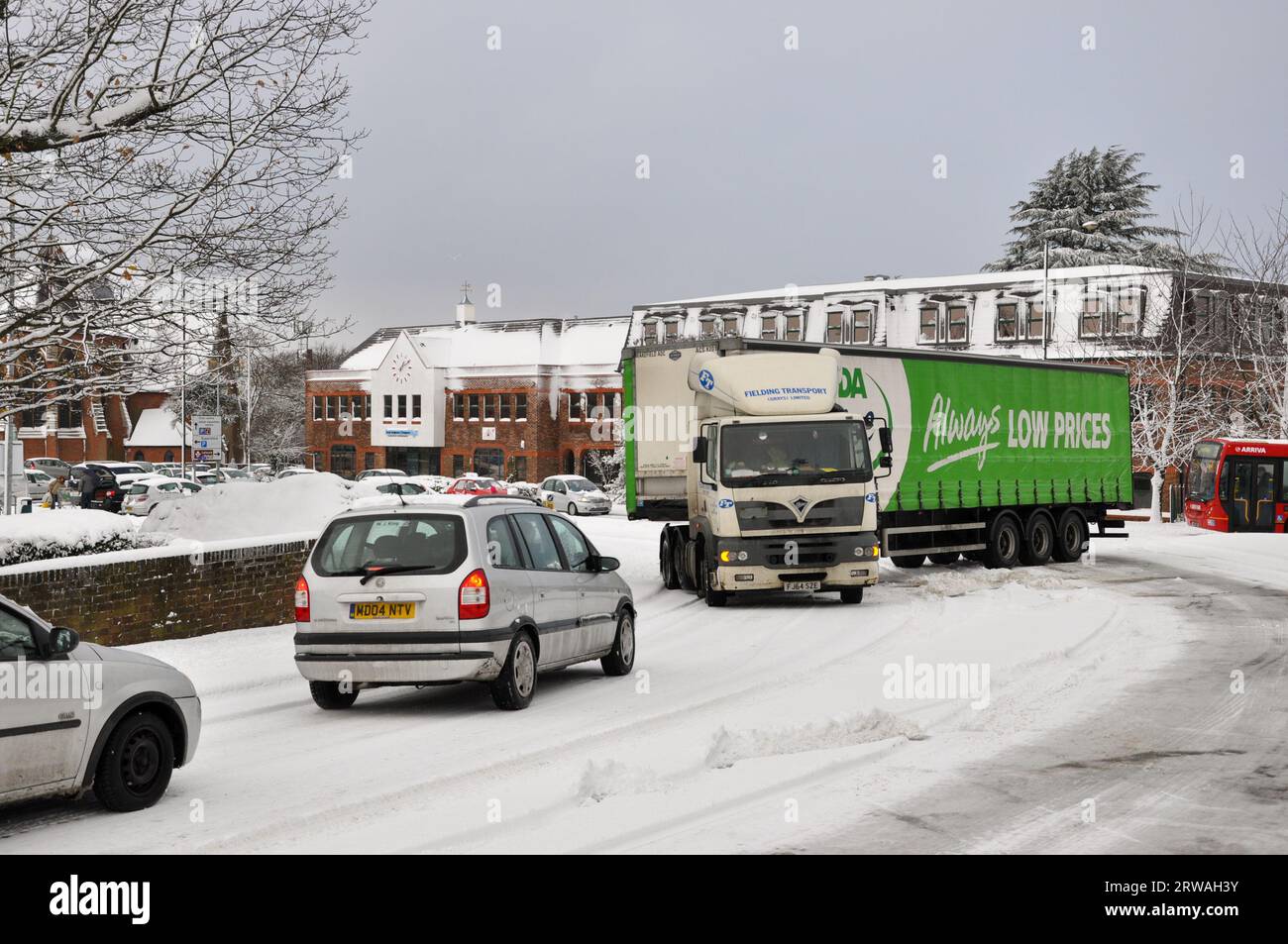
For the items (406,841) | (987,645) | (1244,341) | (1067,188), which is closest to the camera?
(406,841)

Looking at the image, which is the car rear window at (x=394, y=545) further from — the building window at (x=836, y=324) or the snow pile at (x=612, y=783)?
the building window at (x=836, y=324)

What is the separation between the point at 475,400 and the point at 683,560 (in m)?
60.3

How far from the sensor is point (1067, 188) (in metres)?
72.3

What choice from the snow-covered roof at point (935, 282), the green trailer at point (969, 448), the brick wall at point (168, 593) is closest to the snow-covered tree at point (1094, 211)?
the snow-covered roof at point (935, 282)

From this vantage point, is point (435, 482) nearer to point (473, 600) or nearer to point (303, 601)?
point (303, 601)

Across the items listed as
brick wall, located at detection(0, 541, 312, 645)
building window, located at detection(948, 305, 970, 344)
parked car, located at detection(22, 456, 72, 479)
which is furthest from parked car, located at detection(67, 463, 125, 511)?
building window, located at detection(948, 305, 970, 344)

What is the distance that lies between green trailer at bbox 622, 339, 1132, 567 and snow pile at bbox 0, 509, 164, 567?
8632 millimetres

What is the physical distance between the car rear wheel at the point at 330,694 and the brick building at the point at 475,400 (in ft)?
211

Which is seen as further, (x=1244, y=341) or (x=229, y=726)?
(x=1244, y=341)

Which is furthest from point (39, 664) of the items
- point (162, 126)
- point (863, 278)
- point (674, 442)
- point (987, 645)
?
point (863, 278)

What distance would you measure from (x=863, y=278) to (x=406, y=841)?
2683 inches

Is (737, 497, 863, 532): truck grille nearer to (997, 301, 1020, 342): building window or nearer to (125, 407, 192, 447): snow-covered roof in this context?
(997, 301, 1020, 342): building window

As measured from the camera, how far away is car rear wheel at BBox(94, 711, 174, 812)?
758 cm
